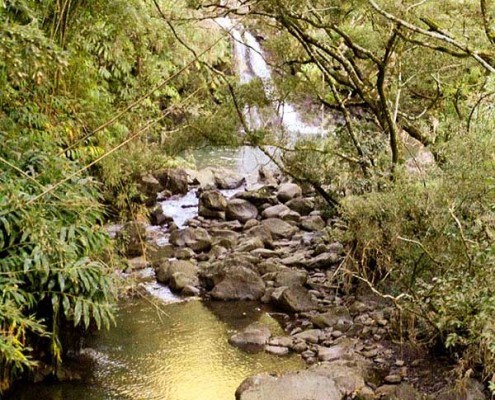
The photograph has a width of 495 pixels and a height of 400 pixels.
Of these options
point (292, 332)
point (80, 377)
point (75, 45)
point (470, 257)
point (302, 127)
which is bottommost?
point (80, 377)

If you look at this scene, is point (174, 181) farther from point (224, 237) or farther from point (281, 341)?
point (281, 341)

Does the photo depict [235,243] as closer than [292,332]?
No

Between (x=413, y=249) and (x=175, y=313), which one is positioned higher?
(x=413, y=249)

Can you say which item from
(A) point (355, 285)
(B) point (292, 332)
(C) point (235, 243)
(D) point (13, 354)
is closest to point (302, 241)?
(C) point (235, 243)

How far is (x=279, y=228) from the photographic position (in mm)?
10125

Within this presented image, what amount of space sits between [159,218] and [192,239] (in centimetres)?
170

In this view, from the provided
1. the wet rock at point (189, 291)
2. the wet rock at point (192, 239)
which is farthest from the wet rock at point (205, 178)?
the wet rock at point (189, 291)

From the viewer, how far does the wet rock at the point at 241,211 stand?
10992 millimetres

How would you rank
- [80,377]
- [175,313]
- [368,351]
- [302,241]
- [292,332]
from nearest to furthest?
[80,377]
[368,351]
[292,332]
[175,313]
[302,241]

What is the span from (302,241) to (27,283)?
18.8ft

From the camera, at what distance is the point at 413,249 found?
5.62 meters

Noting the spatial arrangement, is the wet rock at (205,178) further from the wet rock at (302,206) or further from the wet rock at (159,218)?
the wet rock at (302,206)

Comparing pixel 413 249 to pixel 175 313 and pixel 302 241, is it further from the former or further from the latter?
pixel 302 241

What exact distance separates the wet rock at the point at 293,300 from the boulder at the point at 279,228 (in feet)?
8.84
